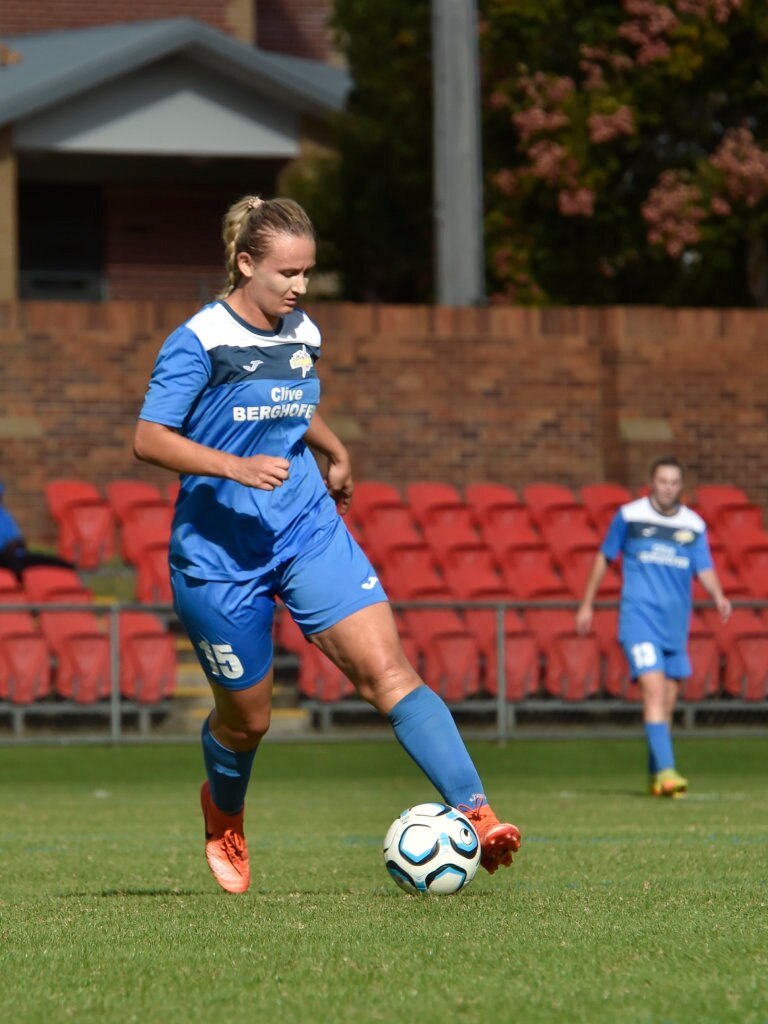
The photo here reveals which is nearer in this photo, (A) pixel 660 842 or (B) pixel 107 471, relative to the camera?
(A) pixel 660 842

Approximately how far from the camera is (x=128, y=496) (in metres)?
18.9

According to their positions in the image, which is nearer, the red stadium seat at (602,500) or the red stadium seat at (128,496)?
the red stadium seat at (128,496)

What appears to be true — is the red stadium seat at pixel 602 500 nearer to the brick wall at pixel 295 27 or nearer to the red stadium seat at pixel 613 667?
the red stadium seat at pixel 613 667

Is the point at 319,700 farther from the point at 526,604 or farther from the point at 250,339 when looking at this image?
the point at 250,339

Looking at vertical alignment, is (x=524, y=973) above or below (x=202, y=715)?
above

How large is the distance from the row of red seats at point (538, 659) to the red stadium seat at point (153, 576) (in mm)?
1188

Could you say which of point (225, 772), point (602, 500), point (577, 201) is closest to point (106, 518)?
point (602, 500)

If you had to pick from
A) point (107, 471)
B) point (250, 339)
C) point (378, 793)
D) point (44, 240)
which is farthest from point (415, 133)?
point (250, 339)

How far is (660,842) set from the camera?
843cm

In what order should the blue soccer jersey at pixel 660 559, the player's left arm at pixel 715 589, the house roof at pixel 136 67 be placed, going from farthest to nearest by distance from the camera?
the house roof at pixel 136 67
the blue soccer jersey at pixel 660 559
the player's left arm at pixel 715 589

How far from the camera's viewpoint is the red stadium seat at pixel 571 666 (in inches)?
630

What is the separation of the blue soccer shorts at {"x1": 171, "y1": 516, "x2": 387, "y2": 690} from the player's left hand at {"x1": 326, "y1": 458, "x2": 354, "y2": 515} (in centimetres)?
39

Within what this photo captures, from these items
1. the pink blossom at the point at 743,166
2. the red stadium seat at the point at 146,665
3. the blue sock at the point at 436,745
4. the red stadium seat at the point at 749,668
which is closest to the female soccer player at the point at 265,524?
the blue sock at the point at 436,745

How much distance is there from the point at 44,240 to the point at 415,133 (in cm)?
802
